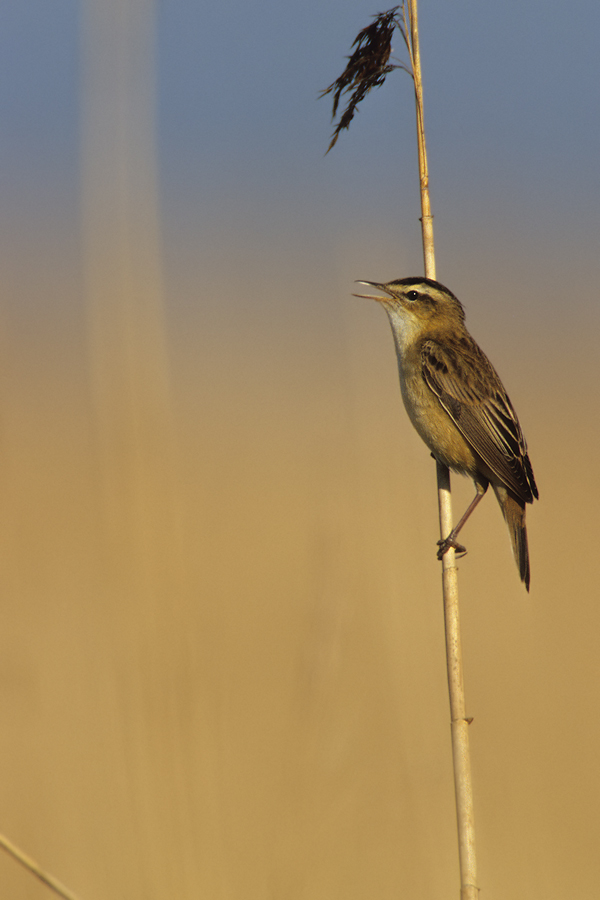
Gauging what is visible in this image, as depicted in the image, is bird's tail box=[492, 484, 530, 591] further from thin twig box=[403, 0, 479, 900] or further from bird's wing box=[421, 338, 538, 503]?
thin twig box=[403, 0, 479, 900]

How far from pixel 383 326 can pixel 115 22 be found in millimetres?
1770

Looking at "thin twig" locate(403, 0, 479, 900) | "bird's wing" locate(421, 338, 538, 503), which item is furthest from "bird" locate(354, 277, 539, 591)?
"thin twig" locate(403, 0, 479, 900)

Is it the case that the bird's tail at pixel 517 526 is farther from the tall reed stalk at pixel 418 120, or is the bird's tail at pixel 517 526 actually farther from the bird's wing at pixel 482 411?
the tall reed stalk at pixel 418 120

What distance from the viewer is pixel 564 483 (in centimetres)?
776

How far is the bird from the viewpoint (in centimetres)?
354

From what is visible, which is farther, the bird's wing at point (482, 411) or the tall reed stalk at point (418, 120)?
the bird's wing at point (482, 411)

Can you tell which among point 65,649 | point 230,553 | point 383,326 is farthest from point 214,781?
point 230,553

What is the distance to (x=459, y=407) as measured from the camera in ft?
11.9

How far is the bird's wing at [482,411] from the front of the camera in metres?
3.54

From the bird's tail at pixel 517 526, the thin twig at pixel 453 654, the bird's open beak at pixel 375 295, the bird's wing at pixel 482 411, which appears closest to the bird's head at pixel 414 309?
the bird's open beak at pixel 375 295

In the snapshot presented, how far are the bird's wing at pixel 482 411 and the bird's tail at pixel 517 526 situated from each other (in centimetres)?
5

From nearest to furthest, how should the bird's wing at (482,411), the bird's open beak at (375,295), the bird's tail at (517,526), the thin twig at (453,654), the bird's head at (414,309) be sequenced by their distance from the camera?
the thin twig at (453,654) → the bird's tail at (517,526) → the bird's wing at (482,411) → the bird's open beak at (375,295) → the bird's head at (414,309)

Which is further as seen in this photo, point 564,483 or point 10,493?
point 564,483

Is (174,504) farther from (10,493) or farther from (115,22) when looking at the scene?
(115,22)
